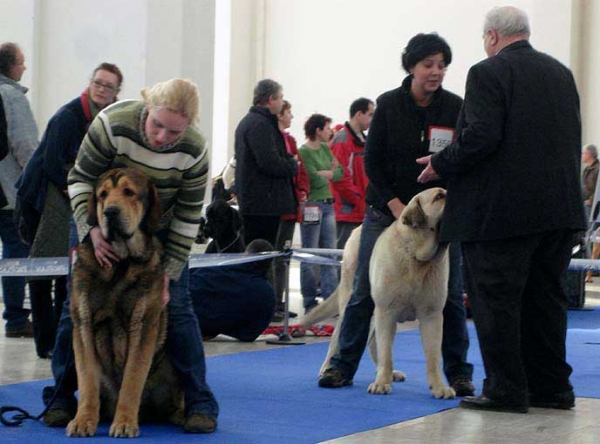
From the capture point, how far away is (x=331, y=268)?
9.19 metres

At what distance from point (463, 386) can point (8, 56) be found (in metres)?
3.60

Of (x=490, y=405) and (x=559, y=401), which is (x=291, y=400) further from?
(x=559, y=401)

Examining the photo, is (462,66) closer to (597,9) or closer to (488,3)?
(488,3)

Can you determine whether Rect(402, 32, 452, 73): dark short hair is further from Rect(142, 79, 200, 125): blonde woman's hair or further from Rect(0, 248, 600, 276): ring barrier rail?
Rect(0, 248, 600, 276): ring barrier rail

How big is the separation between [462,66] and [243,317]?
11.2 metres

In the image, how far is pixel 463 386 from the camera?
209 inches

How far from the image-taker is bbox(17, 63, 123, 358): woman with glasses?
19.9ft

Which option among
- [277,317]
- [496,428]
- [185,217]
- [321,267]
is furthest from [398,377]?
[321,267]

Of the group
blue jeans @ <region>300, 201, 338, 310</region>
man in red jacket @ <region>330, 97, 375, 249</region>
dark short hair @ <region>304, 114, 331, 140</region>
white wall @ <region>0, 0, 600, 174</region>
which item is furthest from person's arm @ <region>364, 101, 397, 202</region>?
white wall @ <region>0, 0, 600, 174</region>

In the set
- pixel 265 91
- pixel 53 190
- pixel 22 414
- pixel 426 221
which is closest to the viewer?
pixel 22 414

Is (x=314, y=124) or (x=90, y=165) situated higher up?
(x=314, y=124)

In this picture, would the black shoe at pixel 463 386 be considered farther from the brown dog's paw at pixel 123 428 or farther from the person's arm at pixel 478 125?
the brown dog's paw at pixel 123 428

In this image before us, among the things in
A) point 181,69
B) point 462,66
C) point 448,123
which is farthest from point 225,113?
point 448,123

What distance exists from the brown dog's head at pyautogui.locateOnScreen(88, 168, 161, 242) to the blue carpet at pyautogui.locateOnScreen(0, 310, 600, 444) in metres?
0.73
